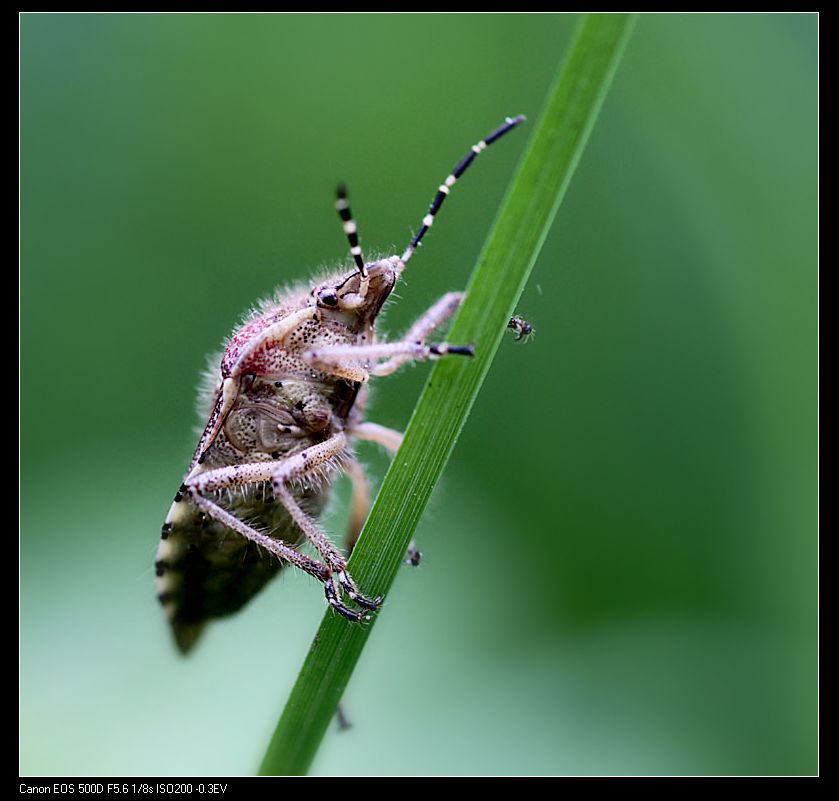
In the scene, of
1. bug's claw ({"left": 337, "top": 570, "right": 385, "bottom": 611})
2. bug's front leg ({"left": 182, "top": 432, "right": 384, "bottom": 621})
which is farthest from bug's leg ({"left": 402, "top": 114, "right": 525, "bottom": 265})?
bug's claw ({"left": 337, "top": 570, "right": 385, "bottom": 611})

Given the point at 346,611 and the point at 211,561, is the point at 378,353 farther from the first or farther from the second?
the point at 211,561

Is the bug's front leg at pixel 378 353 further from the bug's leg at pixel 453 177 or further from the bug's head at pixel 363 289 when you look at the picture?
the bug's leg at pixel 453 177

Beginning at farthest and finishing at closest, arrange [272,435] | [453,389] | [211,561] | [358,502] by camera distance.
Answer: [358,502]
[211,561]
[272,435]
[453,389]

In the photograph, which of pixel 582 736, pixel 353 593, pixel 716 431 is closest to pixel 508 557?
pixel 582 736

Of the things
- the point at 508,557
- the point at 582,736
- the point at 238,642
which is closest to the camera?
the point at 582,736

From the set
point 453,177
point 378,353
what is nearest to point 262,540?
point 378,353

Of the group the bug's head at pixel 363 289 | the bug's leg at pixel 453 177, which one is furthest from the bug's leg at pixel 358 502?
the bug's leg at pixel 453 177

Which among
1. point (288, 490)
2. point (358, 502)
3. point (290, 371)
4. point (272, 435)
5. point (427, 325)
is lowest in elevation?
point (358, 502)
